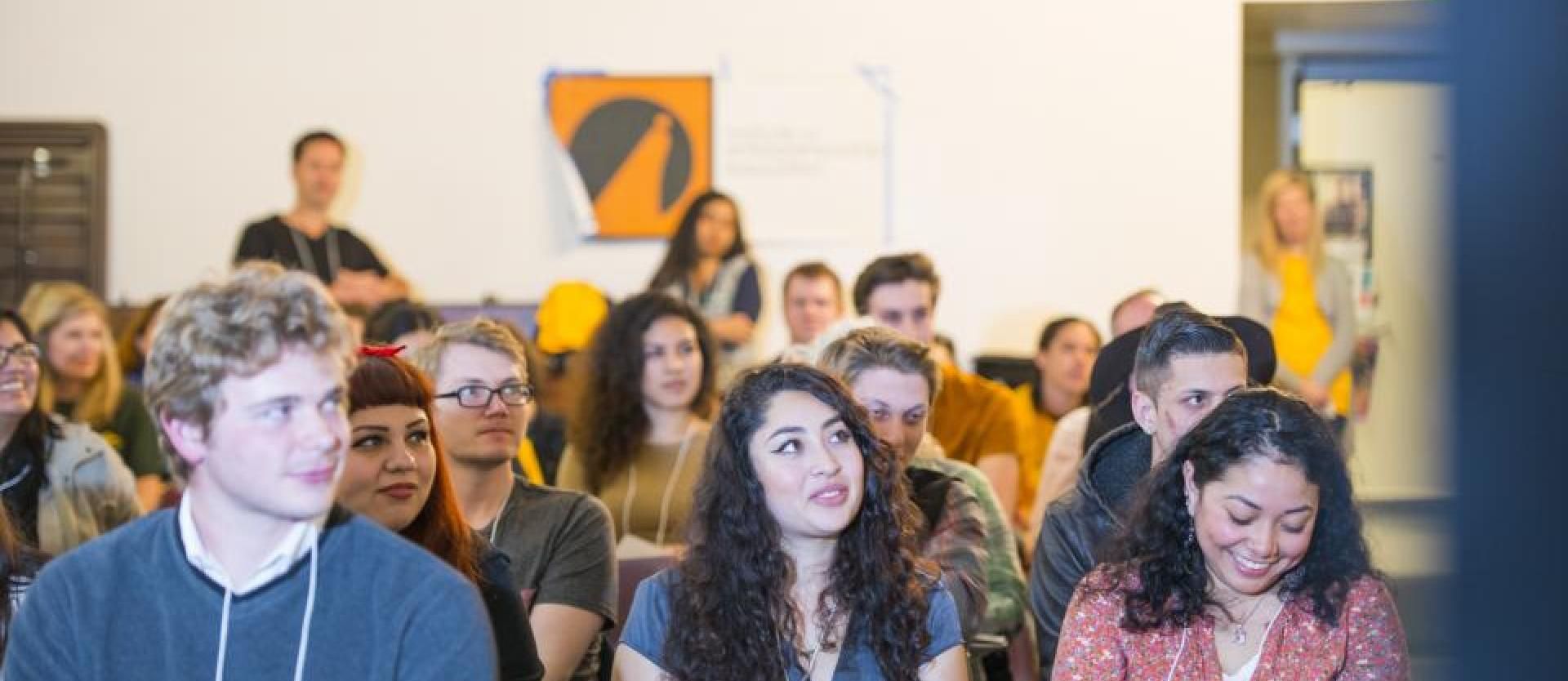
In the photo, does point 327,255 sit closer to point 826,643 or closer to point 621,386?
point 621,386

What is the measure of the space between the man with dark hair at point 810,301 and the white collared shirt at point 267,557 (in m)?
4.00

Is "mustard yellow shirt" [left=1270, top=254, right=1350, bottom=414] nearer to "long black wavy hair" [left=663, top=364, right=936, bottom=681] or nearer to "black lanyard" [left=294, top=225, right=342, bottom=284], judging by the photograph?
"black lanyard" [left=294, top=225, right=342, bottom=284]

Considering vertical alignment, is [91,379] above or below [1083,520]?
above

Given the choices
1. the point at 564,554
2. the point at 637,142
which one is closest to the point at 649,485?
the point at 564,554

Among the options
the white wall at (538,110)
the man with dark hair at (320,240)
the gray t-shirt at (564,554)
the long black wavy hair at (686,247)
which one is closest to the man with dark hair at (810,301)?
the long black wavy hair at (686,247)

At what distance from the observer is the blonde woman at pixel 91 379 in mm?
5250

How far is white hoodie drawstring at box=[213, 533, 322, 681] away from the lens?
204 cm

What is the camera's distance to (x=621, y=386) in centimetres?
445

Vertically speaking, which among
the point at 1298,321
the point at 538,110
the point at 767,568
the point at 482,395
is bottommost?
the point at 767,568

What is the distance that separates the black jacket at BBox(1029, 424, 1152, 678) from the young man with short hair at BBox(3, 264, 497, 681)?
1337 millimetres

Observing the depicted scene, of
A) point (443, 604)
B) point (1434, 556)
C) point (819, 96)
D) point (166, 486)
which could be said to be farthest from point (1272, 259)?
point (1434, 556)

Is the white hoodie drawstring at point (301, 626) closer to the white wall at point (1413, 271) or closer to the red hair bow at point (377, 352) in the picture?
the red hair bow at point (377, 352)

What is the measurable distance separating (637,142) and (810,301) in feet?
5.70

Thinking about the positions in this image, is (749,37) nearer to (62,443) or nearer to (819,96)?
(819,96)
